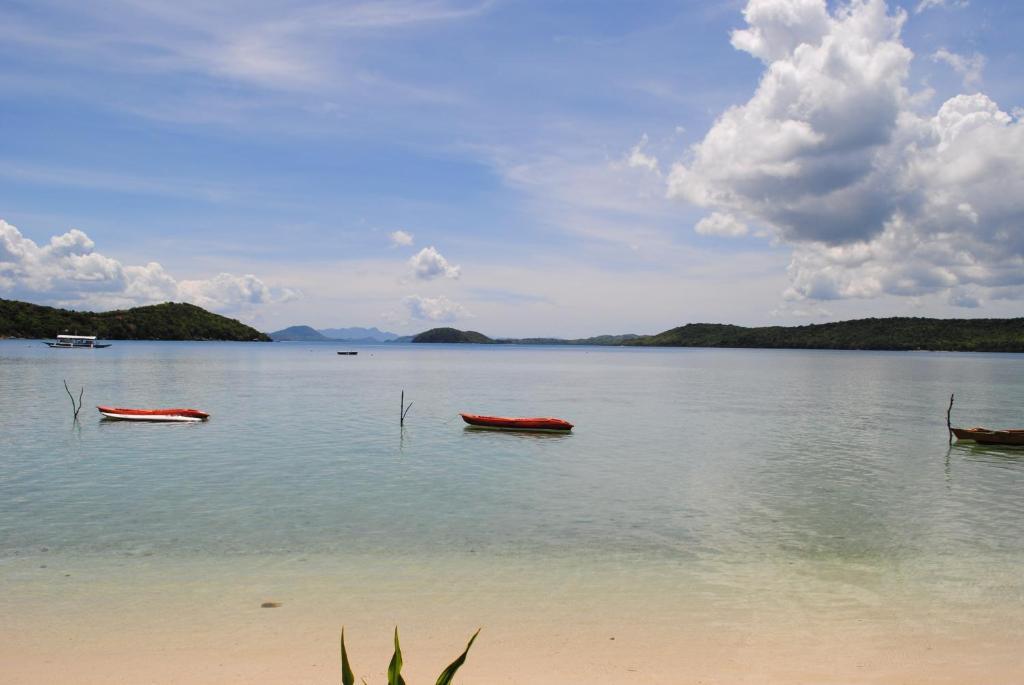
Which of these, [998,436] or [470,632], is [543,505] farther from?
[998,436]

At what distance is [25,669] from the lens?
10898 millimetres

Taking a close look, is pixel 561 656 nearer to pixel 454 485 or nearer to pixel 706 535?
pixel 706 535

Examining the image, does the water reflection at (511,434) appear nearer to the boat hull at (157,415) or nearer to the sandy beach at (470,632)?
the boat hull at (157,415)

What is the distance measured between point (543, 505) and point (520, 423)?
21.0 metres

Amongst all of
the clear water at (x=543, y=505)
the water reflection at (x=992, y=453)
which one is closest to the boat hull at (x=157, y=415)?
the clear water at (x=543, y=505)

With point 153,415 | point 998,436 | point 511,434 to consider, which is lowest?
point 511,434

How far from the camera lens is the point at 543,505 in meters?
24.9

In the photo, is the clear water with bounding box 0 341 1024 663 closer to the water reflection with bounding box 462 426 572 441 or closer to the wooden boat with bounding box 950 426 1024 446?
the water reflection with bounding box 462 426 572 441

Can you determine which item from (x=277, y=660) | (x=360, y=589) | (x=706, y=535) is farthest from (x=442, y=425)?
Result: (x=277, y=660)

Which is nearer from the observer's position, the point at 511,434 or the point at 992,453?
the point at 992,453

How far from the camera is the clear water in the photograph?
650 inches

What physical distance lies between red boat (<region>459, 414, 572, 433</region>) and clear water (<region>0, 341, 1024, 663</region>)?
1.14 m

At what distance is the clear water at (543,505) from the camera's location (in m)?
16.5

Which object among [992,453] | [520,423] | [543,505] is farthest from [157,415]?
[992,453]
